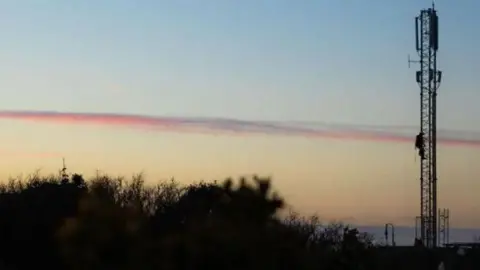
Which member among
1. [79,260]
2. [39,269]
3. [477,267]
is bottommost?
[477,267]

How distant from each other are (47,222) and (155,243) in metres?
20.6

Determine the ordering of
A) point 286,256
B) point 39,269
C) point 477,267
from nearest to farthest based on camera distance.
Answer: point 286,256 < point 39,269 < point 477,267

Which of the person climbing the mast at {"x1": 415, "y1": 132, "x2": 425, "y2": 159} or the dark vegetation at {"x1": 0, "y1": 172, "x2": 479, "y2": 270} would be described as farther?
the person climbing the mast at {"x1": 415, "y1": 132, "x2": 425, "y2": 159}

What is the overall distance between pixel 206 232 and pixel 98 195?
6.43 feet

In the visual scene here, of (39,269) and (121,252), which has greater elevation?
(121,252)

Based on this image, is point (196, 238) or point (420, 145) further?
point (420, 145)

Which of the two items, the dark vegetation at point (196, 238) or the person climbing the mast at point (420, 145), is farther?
the person climbing the mast at point (420, 145)

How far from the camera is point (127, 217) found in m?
18.8

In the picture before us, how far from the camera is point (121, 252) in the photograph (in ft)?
60.6

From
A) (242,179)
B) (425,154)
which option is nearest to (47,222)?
(242,179)

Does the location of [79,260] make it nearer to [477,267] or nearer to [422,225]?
[422,225]

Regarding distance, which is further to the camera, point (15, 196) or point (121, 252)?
point (15, 196)

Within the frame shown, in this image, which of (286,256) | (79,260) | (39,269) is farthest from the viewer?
(39,269)

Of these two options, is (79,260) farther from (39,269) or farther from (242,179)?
(39,269)
